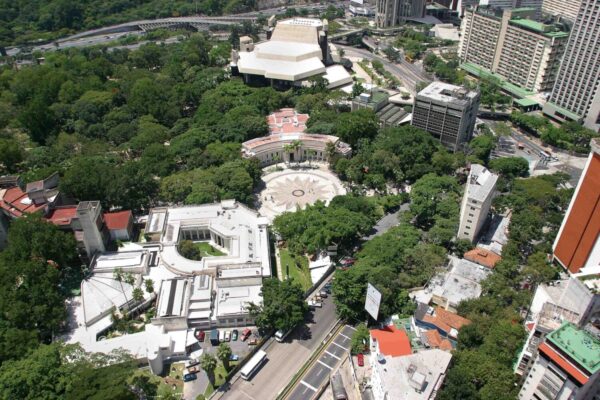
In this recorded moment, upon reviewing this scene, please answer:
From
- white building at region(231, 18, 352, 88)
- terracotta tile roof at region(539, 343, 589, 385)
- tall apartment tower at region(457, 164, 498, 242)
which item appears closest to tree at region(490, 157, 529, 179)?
tall apartment tower at region(457, 164, 498, 242)

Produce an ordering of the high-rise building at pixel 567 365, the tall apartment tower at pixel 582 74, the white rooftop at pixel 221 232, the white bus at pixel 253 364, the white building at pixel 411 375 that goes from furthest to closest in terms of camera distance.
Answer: the tall apartment tower at pixel 582 74 < the white rooftop at pixel 221 232 < the white bus at pixel 253 364 < the white building at pixel 411 375 < the high-rise building at pixel 567 365

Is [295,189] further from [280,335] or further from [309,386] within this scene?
[309,386]

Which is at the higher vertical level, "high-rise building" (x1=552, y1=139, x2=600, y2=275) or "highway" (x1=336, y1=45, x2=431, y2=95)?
"high-rise building" (x1=552, y1=139, x2=600, y2=275)

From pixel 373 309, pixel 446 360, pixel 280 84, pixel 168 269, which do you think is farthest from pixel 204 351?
pixel 280 84

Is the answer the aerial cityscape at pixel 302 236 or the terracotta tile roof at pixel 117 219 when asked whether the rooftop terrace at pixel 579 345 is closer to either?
the aerial cityscape at pixel 302 236

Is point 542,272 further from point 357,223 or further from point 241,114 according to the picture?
point 241,114

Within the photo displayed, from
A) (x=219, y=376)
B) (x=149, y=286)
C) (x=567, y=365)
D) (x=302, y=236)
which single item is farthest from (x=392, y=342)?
(x=149, y=286)

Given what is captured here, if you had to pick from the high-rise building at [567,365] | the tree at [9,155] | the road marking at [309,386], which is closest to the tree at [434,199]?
the high-rise building at [567,365]

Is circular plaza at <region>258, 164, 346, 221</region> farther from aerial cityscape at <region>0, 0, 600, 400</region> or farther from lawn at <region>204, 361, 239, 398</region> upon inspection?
lawn at <region>204, 361, 239, 398</region>
